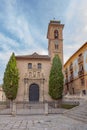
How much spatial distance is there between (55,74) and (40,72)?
3.78m

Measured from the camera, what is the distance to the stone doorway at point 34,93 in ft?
102

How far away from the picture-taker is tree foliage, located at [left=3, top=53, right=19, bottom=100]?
2852 cm

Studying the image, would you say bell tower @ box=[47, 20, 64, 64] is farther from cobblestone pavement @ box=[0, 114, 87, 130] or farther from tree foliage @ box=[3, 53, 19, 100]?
cobblestone pavement @ box=[0, 114, 87, 130]

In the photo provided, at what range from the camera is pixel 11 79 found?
95.0 ft

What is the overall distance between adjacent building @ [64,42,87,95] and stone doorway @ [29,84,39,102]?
7958 millimetres

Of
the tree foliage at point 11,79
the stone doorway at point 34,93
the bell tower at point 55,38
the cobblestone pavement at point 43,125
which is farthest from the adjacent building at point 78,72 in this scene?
the cobblestone pavement at point 43,125

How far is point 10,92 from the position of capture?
28.4m

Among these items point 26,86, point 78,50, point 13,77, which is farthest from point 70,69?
point 13,77

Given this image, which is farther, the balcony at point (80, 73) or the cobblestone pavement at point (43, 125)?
the balcony at point (80, 73)

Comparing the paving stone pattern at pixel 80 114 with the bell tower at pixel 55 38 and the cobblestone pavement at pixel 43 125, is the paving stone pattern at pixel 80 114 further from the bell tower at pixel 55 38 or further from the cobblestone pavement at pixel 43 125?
the bell tower at pixel 55 38

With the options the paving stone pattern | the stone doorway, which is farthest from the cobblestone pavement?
the stone doorway

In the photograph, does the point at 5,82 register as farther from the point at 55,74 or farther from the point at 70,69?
the point at 70,69

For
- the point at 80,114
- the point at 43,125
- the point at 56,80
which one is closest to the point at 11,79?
the point at 56,80

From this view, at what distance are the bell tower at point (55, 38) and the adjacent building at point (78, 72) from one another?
3.99 metres
